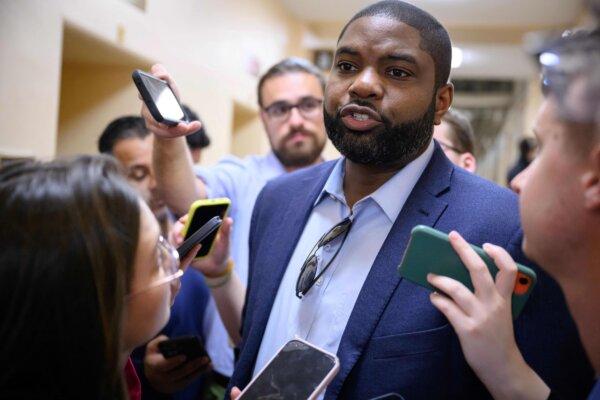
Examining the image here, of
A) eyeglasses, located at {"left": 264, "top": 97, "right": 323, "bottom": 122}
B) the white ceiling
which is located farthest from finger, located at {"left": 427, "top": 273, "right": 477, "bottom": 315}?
the white ceiling

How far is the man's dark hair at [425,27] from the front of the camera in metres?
1.13

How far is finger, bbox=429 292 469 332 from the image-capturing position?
793mm

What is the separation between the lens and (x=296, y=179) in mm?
1435

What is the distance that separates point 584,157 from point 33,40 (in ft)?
7.08

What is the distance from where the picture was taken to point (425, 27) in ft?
3.73

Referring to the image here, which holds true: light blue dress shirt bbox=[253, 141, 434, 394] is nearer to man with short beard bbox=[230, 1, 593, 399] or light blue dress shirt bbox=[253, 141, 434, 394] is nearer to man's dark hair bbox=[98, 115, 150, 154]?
man with short beard bbox=[230, 1, 593, 399]

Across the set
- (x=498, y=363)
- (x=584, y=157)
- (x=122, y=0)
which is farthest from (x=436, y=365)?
(x=122, y=0)

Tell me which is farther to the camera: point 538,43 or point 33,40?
point 33,40

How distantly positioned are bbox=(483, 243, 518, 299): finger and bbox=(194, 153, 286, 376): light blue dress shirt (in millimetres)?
1198

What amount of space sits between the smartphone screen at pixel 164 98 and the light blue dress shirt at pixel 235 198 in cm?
55

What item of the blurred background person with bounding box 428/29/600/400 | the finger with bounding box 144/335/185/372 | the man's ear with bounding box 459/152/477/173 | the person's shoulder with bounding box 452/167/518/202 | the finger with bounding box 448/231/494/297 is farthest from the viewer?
the man's ear with bounding box 459/152/477/173

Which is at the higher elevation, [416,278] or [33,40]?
[33,40]

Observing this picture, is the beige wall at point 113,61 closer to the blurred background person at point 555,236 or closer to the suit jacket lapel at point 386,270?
the suit jacket lapel at point 386,270

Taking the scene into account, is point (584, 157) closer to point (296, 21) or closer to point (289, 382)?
point (289, 382)
